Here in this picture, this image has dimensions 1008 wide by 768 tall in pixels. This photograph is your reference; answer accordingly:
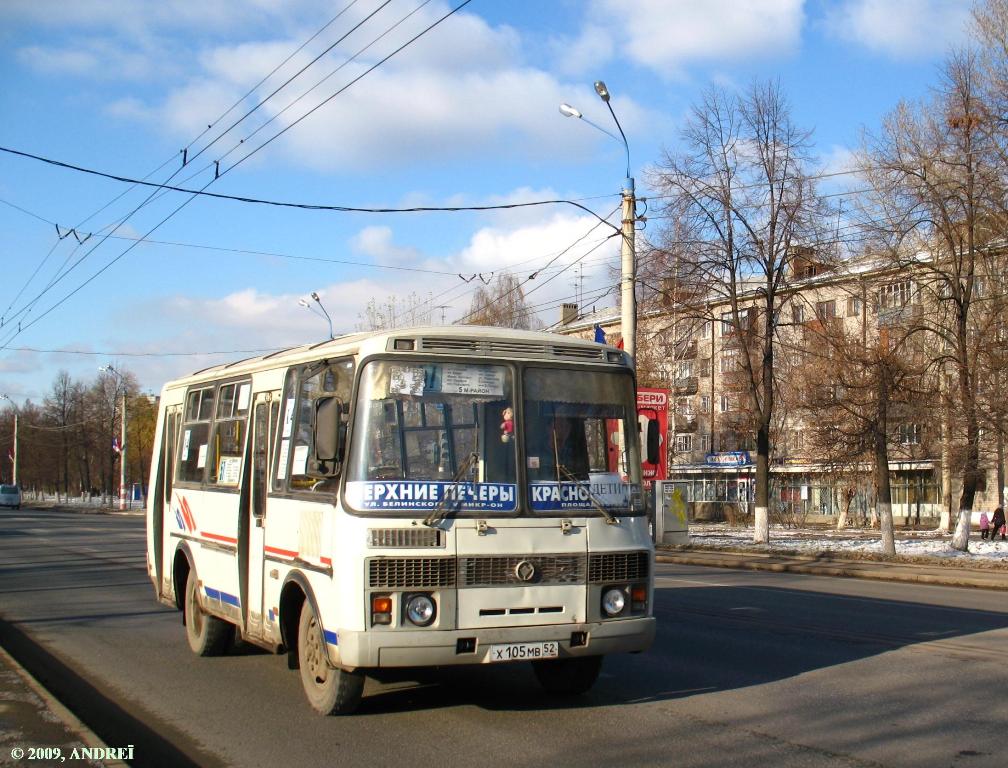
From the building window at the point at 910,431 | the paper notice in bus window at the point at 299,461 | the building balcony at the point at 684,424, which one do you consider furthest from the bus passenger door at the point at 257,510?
the building balcony at the point at 684,424

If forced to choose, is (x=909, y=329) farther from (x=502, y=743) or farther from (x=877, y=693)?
(x=502, y=743)

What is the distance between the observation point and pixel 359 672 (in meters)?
7.34

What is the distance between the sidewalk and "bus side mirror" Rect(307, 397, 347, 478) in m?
16.4

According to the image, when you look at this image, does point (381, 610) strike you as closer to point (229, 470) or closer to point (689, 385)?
point (229, 470)

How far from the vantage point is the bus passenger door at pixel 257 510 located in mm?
8812

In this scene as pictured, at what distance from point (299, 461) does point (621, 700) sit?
312cm

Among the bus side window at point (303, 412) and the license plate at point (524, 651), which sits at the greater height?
the bus side window at point (303, 412)

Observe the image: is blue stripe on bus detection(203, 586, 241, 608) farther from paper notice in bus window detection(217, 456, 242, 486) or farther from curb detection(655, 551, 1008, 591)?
curb detection(655, 551, 1008, 591)

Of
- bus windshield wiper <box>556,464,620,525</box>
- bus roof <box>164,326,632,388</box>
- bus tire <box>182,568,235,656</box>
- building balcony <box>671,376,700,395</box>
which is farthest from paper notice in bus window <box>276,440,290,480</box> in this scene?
building balcony <box>671,376,700,395</box>

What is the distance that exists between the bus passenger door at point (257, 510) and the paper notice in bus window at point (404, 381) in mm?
1964

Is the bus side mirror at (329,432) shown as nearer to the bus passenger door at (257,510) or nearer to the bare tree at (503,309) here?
the bus passenger door at (257,510)

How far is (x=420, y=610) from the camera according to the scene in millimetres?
6977

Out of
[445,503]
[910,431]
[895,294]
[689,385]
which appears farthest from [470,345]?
[689,385]

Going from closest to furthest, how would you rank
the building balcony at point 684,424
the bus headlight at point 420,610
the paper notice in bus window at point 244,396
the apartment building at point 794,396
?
the bus headlight at point 420,610, the paper notice in bus window at point 244,396, the apartment building at point 794,396, the building balcony at point 684,424
